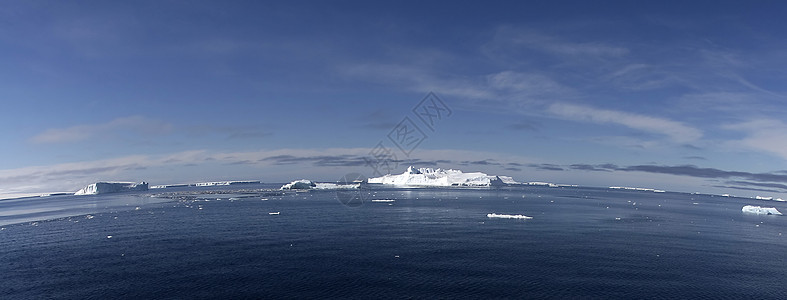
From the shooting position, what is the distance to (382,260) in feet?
196

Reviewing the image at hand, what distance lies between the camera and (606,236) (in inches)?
3356

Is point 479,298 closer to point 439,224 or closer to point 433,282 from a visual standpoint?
point 433,282

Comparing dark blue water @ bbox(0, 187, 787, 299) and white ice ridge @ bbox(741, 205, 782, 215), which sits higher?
dark blue water @ bbox(0, 187, 787, 299)

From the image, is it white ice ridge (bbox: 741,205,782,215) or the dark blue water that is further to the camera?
white ice ridge (bbox: 741,205,782,215)

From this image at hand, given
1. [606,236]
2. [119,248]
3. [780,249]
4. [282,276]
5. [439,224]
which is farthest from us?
[439,224]

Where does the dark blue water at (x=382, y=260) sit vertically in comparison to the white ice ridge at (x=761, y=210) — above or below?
above

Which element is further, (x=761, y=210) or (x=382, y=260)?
(x=761, y=210)

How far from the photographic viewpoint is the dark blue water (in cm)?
4631

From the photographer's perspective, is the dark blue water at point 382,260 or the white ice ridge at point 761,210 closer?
the dark blue water at point 382,260

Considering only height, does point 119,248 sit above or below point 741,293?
above

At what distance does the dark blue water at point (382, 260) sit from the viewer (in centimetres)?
4631

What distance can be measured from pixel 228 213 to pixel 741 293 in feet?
389

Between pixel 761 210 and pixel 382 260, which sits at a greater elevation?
pixel 382 260

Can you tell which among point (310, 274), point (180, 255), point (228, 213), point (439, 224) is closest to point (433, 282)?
point (310, 274)
